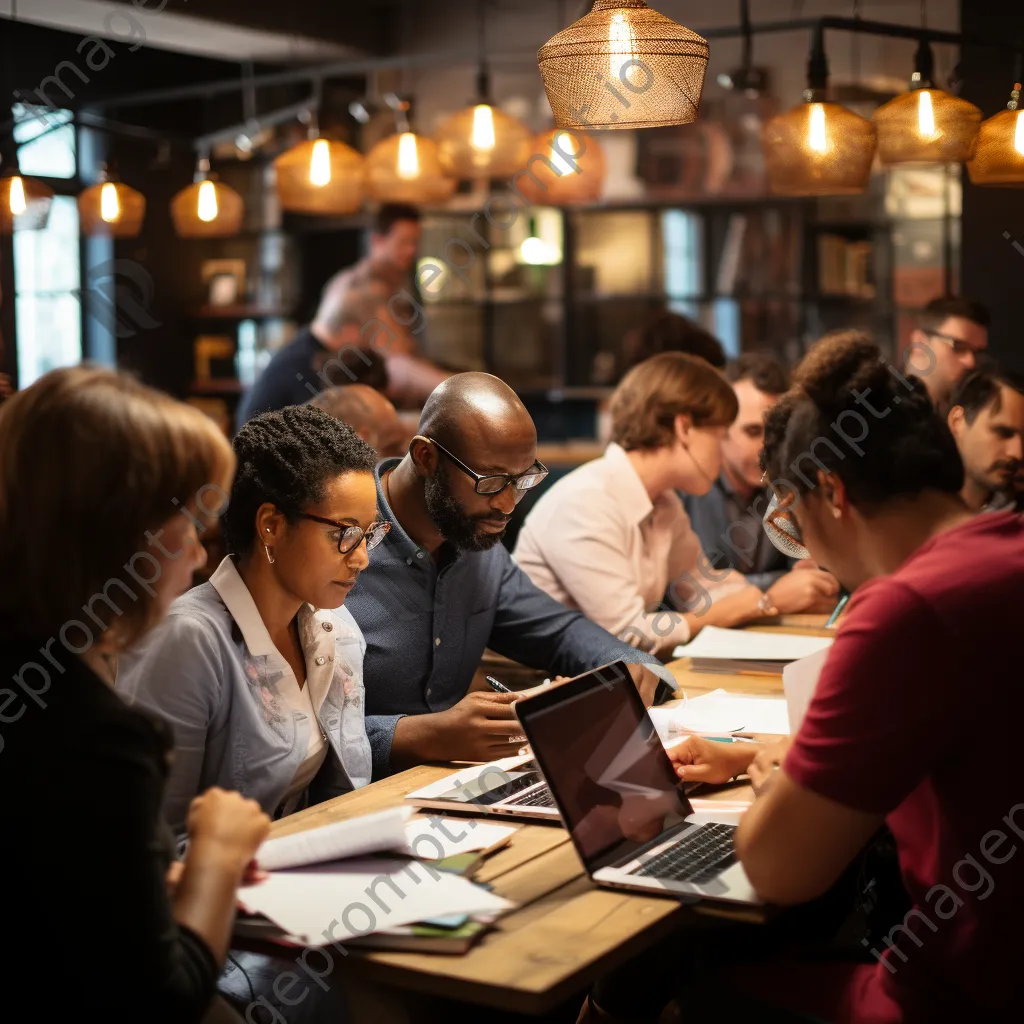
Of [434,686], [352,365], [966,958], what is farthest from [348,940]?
[352,365]

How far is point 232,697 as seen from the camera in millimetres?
2121

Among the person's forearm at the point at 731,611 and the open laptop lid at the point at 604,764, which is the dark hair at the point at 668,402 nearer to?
the person's forearm at the point at 731,611

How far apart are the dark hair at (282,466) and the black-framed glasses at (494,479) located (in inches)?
17.2

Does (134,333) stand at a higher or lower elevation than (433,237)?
lower

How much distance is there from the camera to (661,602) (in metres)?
4.11

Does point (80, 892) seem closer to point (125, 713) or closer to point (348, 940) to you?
point (125, 713)

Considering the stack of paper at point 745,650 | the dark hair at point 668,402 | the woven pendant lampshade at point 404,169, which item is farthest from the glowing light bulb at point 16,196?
the stack of paper at point 745,650

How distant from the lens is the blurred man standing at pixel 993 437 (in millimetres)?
4242

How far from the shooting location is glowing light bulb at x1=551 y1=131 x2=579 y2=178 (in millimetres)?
5695

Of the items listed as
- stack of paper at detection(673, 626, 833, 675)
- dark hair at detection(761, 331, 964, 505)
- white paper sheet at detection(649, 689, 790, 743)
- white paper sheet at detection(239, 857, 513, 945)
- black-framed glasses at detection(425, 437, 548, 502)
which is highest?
dark hair at detection(761, 331, 964, 505)

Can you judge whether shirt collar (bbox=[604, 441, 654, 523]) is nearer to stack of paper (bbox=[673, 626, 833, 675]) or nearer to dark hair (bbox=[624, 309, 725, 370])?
stack of paper (bbox=[673, 626, 833, 675])

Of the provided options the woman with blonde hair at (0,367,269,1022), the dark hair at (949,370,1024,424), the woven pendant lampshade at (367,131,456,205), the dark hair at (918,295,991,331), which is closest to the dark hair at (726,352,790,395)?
the dark hair at (949,370,1024,424)

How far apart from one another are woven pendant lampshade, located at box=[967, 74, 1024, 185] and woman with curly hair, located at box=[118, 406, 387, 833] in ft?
8.44

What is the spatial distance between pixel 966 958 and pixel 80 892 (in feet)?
3.52
